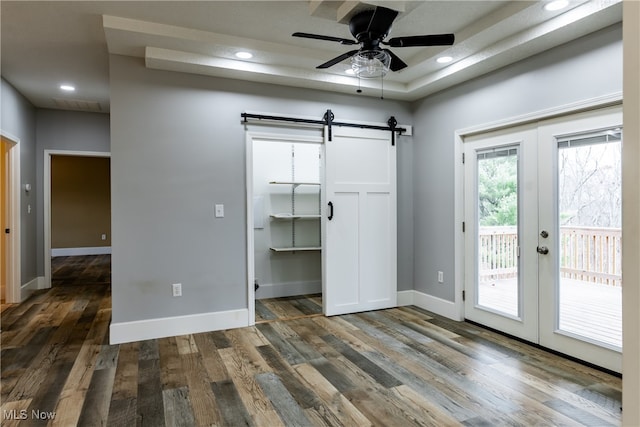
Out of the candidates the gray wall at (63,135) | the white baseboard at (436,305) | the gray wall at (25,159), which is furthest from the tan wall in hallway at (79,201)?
the white baseboard at (436,305)

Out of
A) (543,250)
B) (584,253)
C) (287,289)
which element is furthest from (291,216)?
(584,253)

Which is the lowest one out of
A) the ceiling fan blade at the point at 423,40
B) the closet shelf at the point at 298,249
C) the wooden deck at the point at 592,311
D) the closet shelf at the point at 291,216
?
the wooden deck at the point at 592,311

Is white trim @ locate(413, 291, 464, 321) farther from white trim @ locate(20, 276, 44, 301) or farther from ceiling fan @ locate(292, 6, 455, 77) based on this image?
white trim @ locate(20, 276, 44, 301)

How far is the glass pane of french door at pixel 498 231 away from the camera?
138 inches

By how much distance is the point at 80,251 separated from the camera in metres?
9.70

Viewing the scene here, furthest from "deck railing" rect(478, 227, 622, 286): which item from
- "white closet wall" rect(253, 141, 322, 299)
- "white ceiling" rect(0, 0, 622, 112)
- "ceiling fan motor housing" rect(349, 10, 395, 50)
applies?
"white closet wall" rect(253, 141, 322, 299)

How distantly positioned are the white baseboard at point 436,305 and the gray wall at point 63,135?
497 centimetres

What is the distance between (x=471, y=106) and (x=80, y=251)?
982 cm

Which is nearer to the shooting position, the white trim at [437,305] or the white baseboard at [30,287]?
the white trim at [437,305]

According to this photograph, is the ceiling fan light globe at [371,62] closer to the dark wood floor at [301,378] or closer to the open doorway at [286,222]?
the dark wood floor at [301,378]

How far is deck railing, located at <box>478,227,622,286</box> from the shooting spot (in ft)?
9.13

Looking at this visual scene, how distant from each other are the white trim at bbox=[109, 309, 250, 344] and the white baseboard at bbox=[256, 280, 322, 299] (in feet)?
4.13

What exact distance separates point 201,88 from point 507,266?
339 cm

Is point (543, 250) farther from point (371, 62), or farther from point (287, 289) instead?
point (287, 289)
